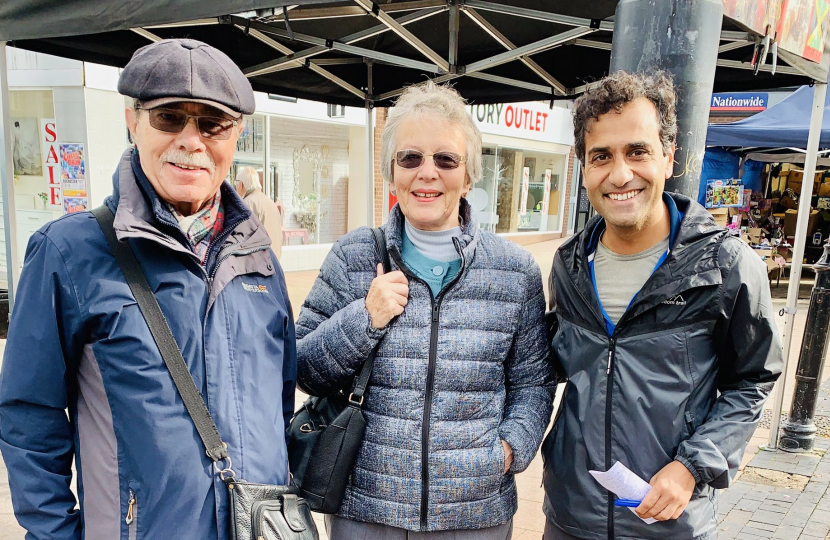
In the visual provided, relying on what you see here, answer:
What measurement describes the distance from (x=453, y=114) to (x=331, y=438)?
3.56 feet

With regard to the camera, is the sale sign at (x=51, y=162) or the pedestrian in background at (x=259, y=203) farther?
the sale sign at (x=51, y=162)

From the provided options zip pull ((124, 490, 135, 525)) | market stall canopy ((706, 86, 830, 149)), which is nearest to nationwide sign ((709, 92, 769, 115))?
market stall canopy ((706, 86, 830, 149))

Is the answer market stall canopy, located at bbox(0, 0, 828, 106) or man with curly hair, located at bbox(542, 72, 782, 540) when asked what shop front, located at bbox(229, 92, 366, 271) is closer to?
market stall canopy, located at bbox(0, 0, 828, 106)

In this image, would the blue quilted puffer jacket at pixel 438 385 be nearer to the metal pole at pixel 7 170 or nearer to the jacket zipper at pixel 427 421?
the jacket zipper at pixel 427 421

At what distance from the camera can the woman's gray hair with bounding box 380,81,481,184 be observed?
199cm

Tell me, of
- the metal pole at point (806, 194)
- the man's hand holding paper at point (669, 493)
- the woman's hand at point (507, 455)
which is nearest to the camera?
the man's hand holding paper at point (669, 493)

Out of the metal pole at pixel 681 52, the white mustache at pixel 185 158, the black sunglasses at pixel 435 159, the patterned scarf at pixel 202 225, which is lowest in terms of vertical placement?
the patterned scarf at pixel 202 225

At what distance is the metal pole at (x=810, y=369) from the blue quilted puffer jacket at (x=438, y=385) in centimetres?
407

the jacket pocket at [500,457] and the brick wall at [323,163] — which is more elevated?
the brick wall at [323,163]

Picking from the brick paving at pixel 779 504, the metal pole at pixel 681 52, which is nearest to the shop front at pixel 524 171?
the brick paving at pixel 779 504

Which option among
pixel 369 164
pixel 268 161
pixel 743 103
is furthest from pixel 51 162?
pixel 743 103

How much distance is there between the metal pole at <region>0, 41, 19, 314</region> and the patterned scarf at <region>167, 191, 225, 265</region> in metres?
2.53

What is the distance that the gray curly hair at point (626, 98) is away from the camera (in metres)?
1.86

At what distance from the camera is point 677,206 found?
2.01 metres
